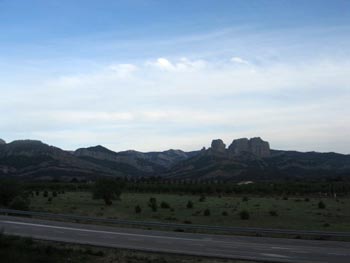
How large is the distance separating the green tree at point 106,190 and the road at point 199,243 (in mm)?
31382

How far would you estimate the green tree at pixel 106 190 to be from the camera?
62344 mm

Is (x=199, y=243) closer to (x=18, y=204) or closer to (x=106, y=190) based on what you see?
(x=18, y=204)

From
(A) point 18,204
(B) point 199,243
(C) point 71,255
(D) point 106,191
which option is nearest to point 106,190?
(D) point 106,191

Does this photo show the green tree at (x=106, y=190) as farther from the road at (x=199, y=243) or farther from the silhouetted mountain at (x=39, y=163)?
the silhouetted mountain at (x=39, y=163)

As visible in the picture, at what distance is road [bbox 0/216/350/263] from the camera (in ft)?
65.5

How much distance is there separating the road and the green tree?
31.4 metres

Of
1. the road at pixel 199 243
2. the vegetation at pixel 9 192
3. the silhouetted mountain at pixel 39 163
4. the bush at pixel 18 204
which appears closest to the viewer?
the road at pixel 199 243

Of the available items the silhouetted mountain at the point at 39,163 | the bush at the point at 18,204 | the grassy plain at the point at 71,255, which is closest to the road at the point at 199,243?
the grassy plain at the point at 71,255

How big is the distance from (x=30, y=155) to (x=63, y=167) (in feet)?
40.1

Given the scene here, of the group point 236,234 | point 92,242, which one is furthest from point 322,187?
point 92,242

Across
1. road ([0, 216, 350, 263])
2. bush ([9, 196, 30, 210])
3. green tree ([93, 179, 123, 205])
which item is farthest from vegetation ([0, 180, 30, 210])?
road ([0, 216, 350, 263])

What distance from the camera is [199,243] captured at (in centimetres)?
2391

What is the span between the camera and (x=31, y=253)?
62.7 feet

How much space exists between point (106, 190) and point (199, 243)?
131 ft
